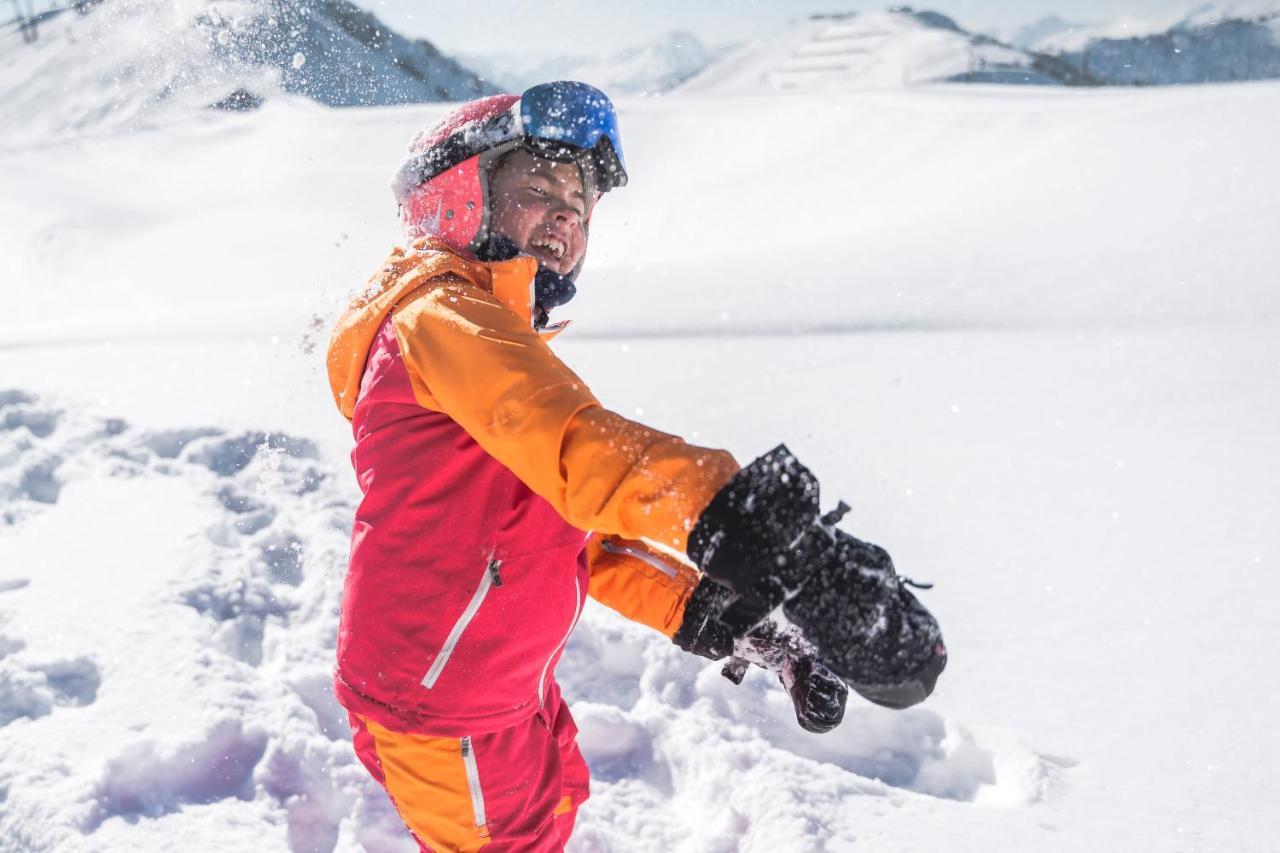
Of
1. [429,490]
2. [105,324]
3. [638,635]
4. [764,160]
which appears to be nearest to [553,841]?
[429,490]

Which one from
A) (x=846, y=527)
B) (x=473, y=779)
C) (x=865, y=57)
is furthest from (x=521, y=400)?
(x=865, y=57)

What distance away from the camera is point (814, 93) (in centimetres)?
1534

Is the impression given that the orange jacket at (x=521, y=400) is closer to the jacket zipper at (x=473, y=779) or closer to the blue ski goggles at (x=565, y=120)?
the blue ski goggles at (x=565, y=120)

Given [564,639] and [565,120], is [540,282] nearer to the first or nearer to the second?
[565,120]

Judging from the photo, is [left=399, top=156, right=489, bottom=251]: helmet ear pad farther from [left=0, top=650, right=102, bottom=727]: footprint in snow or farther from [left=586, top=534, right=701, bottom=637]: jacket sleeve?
[left=0, top=650, right=102, bottom=727]: footprint in snow

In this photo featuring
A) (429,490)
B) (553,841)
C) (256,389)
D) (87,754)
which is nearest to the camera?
(429,490)

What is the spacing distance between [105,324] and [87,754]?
5.27 metres

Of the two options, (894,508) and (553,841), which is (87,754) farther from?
(894,508)

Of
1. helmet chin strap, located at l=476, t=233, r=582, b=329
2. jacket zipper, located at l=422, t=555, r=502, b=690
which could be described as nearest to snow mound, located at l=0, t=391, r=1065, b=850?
jacket zipper, located at l=422, t=555, r=502, b=690

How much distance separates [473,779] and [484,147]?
1223mm

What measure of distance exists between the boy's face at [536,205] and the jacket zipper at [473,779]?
3.05 ft

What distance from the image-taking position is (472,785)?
1.64 meters

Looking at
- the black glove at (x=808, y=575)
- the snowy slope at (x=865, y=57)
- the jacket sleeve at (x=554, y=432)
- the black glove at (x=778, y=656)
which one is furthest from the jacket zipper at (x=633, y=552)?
the snowy slope at (x=865, y=57)

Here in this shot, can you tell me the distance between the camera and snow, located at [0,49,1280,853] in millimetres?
2271
